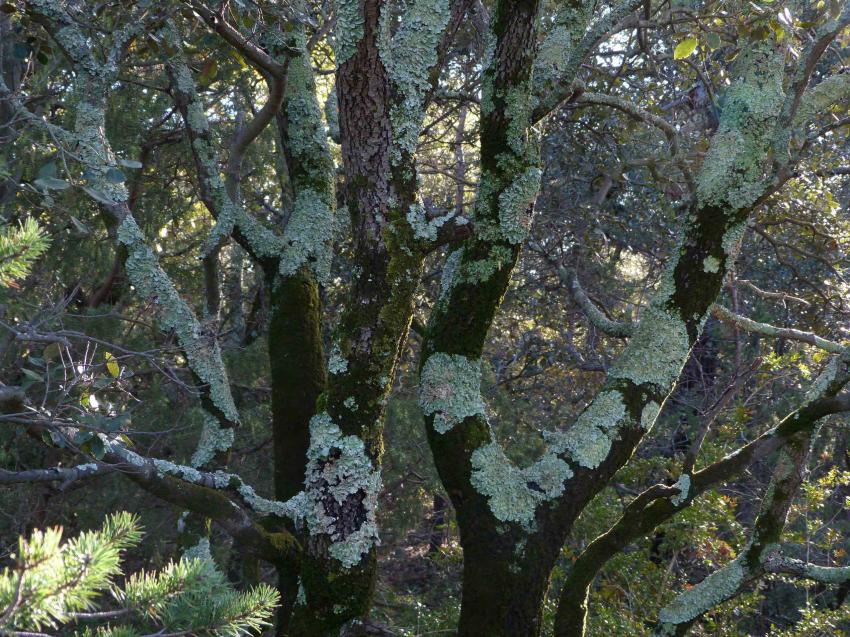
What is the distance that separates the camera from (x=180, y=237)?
23.9 feet

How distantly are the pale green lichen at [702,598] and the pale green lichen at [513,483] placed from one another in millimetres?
1244

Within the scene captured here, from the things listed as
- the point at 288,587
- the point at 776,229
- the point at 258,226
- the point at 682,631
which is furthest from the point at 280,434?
the point at 776,229

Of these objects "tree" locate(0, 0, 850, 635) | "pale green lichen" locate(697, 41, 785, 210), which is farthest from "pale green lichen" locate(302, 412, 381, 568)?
"pale green lichen" locate(697, 41, 785, 210)

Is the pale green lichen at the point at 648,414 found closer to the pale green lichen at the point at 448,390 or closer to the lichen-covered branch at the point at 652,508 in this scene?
the lichen-covered branch at the point at 652,508

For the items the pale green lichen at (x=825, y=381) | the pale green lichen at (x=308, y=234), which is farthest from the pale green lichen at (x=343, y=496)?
the pale green lichen at (x=825, y=381)

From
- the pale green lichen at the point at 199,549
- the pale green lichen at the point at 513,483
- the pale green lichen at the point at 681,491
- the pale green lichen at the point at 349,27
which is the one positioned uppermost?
the pale green lichen at the point at 349,27

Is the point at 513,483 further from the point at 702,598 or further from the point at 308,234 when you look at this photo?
the point at 308,234

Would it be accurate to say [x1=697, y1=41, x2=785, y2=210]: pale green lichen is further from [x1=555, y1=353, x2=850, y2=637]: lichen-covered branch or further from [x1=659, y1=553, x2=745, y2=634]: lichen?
[x1=659, y1=553, x2=745, y2=634]: lichen

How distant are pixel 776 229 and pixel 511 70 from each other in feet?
13.7

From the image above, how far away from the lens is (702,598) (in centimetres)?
399

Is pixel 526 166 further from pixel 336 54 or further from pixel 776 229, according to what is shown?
pixel 776 229

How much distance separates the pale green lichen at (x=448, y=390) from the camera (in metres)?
3.25

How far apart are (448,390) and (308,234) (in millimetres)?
1280

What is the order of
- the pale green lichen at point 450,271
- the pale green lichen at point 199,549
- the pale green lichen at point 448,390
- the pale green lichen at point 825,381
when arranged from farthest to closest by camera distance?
1. the pale green lichen at point 825,381
2. the pale green lichen at point 199,549
3. the pale green lichen at point 450,271
4. the pale green lichen at point 448,390
